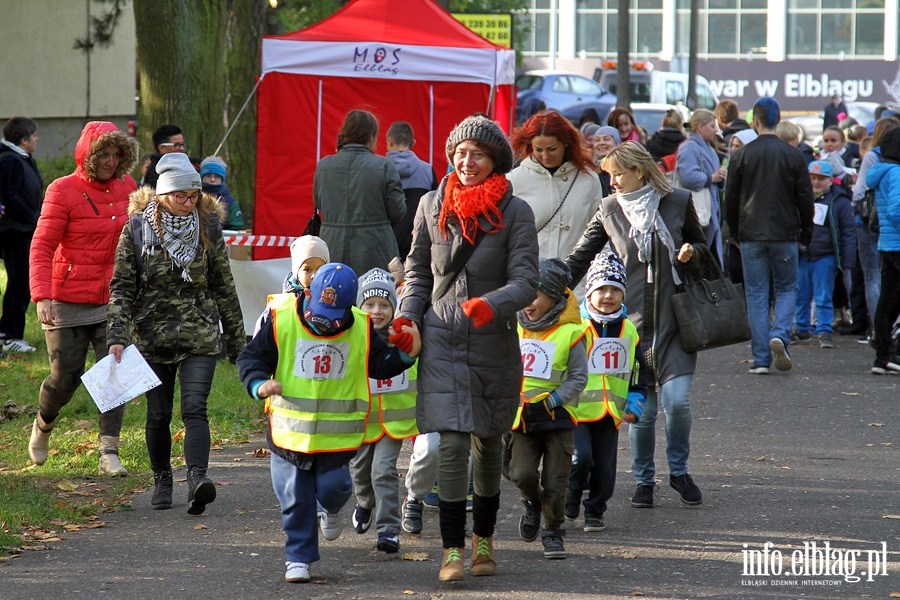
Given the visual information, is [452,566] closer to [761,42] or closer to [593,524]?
[593,524]

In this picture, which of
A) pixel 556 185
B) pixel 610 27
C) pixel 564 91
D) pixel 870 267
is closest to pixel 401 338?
pixel 556 185

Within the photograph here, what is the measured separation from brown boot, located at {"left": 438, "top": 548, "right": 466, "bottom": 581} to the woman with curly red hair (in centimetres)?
248

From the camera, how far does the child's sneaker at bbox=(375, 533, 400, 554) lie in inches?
229

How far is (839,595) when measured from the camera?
5.25 m

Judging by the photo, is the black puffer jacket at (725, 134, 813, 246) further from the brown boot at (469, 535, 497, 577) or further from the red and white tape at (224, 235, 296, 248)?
the brown boot at (469, 535, 497, 577)

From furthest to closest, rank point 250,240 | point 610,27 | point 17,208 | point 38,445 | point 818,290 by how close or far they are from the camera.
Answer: point 610,27 < point 818,290 < point 17,208 < point 250,240 < point 38,445

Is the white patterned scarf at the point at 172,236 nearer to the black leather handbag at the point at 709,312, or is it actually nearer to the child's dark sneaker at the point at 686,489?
the black leather handbag at the point at 709,312

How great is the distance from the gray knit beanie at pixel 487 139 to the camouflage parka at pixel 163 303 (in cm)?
194

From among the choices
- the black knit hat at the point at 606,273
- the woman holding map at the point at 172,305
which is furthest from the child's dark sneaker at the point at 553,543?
the woman holding map at the point at 172,305

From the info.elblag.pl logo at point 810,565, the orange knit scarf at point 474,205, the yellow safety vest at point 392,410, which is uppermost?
the orange knit scarf at point 474,205

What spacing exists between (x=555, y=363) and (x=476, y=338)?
689 mm

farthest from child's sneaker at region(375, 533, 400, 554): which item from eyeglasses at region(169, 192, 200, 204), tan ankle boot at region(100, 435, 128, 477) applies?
tan ankle boot at region(100, 435, 128, 477)

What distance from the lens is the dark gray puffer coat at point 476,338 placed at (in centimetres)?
523

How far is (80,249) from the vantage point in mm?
7445
